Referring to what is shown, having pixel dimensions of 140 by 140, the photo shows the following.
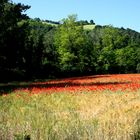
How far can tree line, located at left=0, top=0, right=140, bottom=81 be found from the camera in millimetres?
44438

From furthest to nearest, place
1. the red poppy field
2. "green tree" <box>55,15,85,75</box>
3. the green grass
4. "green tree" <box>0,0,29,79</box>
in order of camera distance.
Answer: "green tree" <box>55,15,85,75</box> → "green tree" <box>0,0,29,79</box> → the red poppy field → the green grass

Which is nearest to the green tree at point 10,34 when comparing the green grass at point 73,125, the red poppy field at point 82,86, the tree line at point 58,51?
the tree line at point 58,51

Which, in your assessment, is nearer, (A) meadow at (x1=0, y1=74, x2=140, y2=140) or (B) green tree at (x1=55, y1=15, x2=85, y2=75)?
(A) meadow at (x1=0, y1=74, x2=140, y2=140)

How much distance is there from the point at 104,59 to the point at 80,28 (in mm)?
11332

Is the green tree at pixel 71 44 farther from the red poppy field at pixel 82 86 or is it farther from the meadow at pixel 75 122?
the meadow at pixel 75 122

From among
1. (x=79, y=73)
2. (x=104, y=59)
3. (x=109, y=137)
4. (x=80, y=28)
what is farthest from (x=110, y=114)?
(x=104, y=59)

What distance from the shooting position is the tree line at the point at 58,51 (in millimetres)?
44438

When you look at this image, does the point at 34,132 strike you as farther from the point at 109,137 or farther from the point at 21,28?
the point at 21,28

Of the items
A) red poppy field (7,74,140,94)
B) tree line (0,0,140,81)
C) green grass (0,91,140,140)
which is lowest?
green grass (0,91,140,140)

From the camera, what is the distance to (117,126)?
10.5m

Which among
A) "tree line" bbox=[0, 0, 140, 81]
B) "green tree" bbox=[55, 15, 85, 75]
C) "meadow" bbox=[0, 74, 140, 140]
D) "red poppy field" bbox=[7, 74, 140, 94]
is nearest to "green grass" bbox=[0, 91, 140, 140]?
"meadow" bbox=[0, 74, 140, 140]

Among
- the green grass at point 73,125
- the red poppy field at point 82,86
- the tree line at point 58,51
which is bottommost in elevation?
the green grass at point 73,125

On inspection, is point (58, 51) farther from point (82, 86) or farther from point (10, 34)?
point (82, 86)

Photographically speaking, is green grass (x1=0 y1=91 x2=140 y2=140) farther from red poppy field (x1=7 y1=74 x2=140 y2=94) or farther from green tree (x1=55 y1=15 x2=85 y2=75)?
green tree (x1=55 y1=15 x2=85 y2=75)
